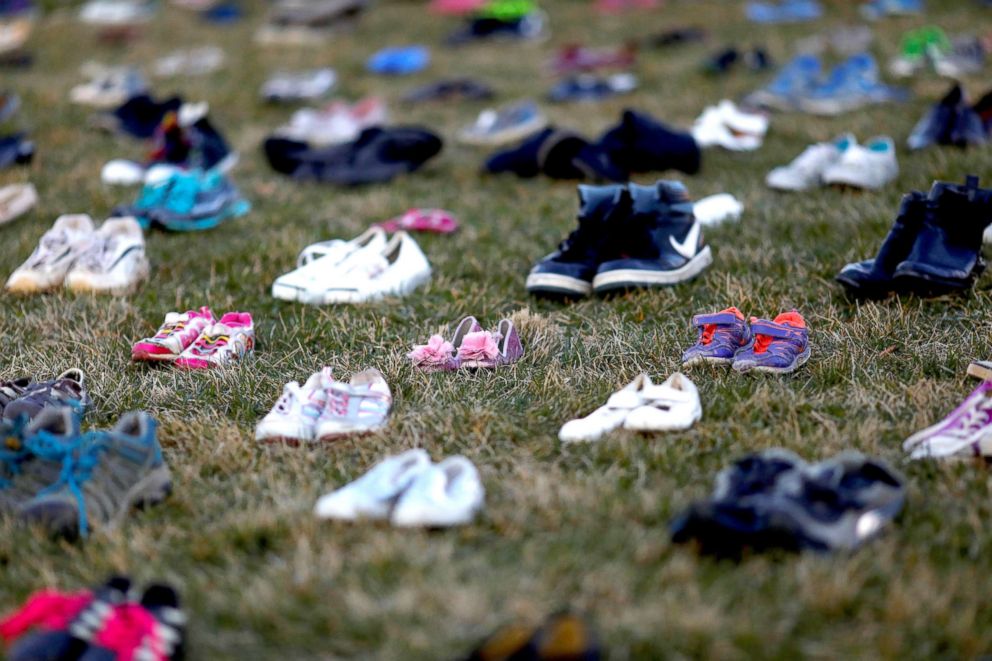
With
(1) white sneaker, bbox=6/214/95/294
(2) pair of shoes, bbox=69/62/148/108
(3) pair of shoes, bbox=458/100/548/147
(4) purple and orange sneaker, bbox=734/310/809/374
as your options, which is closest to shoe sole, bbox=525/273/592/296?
(4) purple and orange sneaker, bbox=734/310/809/374

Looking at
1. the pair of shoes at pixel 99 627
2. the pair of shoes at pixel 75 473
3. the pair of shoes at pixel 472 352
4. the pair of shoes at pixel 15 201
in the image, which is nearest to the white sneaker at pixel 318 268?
the pair of shoes at pixel 472 352

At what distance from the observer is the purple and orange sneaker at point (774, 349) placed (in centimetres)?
376

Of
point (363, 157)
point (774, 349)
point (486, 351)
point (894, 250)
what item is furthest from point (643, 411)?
point (363, 157)

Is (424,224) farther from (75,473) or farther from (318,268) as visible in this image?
(75,473)

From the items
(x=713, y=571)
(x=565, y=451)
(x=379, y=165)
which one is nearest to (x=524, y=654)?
(x=713, y=571)

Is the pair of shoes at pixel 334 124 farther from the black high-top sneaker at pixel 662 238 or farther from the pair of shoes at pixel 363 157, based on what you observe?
the black high-top sneaker at pixel 662 238

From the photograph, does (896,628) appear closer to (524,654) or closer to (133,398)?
(524,654)

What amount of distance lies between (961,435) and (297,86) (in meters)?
7.56

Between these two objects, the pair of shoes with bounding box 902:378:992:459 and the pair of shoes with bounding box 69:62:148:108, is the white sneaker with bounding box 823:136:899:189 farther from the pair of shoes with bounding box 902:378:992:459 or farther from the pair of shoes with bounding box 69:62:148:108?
the pair of shoes with bounding box 69:62:148:108

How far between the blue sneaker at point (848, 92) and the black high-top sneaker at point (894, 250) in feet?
11.9

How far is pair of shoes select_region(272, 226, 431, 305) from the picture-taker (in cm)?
486

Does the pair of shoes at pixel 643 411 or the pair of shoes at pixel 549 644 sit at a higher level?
the pair of shoes at pixel 549 644

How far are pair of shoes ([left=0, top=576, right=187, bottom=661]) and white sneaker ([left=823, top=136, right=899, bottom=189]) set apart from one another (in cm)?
467

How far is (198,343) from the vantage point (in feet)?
14.0
